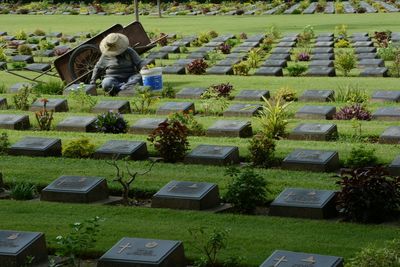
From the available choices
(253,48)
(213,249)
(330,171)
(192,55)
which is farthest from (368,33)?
(213,249)

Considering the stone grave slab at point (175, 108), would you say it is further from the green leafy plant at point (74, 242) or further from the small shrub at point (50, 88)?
the green leafy plant at point (74, 242)

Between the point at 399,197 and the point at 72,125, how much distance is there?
690 cm

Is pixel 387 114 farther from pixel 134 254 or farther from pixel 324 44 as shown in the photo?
pixel 324 44

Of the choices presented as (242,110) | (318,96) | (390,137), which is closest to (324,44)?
(318,96)

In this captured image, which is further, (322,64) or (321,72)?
(322,64)

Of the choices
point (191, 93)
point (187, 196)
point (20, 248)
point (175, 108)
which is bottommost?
point (191, 93)

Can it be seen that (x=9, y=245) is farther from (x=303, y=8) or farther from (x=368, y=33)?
(x=303, y=8)

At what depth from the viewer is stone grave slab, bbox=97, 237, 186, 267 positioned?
28.4ft

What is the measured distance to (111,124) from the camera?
15867 millimetres

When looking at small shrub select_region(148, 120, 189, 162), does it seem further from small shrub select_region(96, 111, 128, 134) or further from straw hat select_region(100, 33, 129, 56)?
straw hat select_region(100, 33, 129, 56)

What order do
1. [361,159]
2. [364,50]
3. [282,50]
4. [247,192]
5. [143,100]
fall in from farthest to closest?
[282,50] → [364,50] → [143,100] → [361,159] → [247,192]

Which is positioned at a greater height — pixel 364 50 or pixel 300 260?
pixel 300 260

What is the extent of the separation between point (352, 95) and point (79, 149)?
238 inches

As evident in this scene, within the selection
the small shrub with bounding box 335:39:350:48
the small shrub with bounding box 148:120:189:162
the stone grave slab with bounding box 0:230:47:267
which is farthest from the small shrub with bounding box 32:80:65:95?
the stone grave slab with bounding box 0:230:47:267
